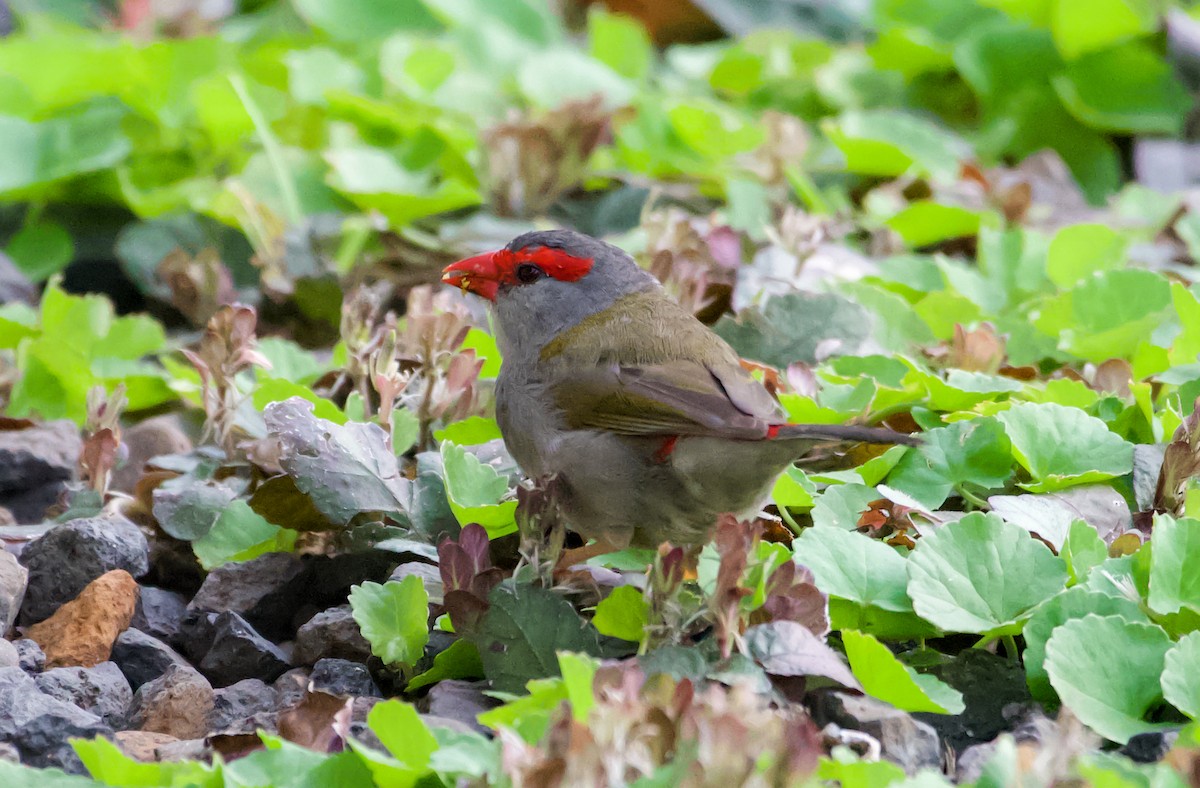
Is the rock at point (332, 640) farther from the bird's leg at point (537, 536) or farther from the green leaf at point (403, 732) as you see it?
the green leaf at point (403, 732)

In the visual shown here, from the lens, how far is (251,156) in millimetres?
4539

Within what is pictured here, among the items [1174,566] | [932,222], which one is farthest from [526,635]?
[932,222]

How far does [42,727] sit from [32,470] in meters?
1.10

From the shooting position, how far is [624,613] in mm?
2225

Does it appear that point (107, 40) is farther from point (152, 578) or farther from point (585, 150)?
point (152, 578)

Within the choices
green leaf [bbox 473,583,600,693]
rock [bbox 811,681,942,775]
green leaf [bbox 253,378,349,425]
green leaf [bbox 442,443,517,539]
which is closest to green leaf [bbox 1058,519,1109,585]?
rock [bbox 811,681,942,775]

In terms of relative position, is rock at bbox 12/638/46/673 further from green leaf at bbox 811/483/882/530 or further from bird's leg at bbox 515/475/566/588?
green leaf at bbox 811/483/882/530

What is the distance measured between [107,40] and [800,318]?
3503 mm

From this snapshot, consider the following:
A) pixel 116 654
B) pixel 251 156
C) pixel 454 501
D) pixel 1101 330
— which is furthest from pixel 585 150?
pixel 116 654

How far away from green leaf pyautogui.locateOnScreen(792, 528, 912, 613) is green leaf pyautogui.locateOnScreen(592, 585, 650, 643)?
30 centimetres

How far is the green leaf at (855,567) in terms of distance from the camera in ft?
7.51

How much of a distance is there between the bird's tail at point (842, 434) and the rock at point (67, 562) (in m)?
1.27

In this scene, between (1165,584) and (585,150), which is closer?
(1165,584)

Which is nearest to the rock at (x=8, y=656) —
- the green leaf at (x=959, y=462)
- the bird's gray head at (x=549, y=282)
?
the bird's gray head at (x=549, y=282)
